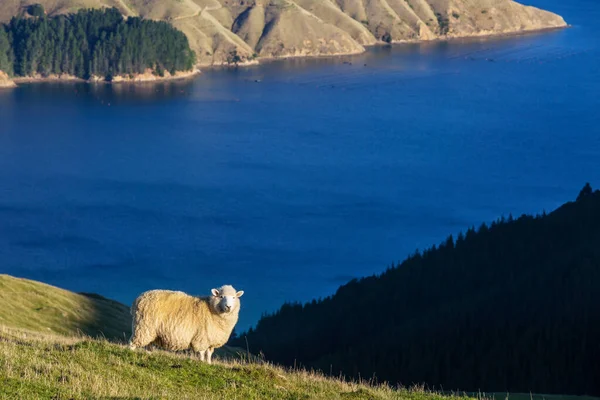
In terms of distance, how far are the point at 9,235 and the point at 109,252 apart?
659 inches

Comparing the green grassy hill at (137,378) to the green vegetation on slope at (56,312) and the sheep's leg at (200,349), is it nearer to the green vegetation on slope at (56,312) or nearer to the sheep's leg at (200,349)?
the sheep's leg at (200,349)

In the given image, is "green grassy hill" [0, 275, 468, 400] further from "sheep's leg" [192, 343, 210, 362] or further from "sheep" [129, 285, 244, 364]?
"sheep's leg" [192, 343, 210, 362]

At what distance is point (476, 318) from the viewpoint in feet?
315

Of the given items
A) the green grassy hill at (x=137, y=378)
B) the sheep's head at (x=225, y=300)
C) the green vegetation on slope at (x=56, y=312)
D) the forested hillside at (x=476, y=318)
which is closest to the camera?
the green grassy hill at (x=137, y=378)

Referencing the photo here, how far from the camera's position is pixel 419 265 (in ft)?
405

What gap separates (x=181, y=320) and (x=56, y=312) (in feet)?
129

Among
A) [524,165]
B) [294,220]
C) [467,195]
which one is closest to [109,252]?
[294,220]

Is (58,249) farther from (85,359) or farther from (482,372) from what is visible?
(85,359)

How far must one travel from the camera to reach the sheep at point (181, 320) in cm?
2516

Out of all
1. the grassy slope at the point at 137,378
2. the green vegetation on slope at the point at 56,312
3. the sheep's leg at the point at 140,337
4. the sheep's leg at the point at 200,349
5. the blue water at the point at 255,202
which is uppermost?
the grassy slope at the point at 137,378

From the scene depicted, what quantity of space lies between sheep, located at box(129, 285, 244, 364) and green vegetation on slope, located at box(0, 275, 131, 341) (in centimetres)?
3056

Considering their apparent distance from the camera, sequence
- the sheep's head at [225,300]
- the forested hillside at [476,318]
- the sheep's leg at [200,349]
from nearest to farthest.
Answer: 1. the sheep's head at [225,300]
2. the sheep's leg at [200,349]
3. the forested hillside at [476,318]

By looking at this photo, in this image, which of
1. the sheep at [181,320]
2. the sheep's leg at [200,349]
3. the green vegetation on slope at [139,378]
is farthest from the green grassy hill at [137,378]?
the sheep's leg at [200,349]

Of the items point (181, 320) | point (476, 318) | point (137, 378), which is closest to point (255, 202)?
point (476, 318)
